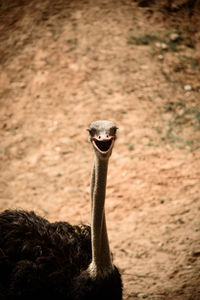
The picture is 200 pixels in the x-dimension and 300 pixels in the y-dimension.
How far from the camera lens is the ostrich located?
88.9 inches

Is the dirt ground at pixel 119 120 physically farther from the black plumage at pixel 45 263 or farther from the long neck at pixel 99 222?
the long neck at pixel 99 222

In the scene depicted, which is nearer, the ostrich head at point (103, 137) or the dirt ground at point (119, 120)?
the ostrich head at point (103, 137)

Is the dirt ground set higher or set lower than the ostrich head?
lower

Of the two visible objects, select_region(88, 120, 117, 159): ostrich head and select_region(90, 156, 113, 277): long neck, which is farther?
select_region(90, 156, 113, 277): long neck

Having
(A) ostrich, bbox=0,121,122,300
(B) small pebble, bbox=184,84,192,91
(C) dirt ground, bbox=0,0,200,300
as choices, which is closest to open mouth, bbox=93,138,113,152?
(A) ostrich, bbox=0,121,122,300

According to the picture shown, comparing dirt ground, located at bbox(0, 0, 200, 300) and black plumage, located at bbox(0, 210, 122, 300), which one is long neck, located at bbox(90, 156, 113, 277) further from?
dirt ground, located at bbox(0, 0, 200, 300)

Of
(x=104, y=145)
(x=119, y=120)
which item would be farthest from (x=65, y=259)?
(x=119, y=120)

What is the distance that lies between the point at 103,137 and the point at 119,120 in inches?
130

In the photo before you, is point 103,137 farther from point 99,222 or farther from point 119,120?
point 119,120

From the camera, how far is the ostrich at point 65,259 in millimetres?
2258

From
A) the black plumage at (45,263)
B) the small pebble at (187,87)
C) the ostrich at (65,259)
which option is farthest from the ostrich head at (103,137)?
the small pebble at (187,87)

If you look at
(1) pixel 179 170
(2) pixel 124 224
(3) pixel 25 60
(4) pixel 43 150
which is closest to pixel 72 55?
(3) pixel 25 60

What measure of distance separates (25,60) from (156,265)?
4296mm

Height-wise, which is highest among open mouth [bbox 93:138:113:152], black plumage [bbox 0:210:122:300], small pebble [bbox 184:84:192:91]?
open mouth [bbox 93:138:113:152]
